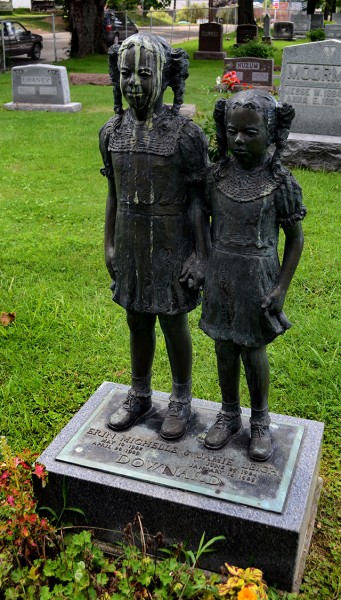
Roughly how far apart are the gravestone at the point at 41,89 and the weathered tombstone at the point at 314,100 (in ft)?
16.0

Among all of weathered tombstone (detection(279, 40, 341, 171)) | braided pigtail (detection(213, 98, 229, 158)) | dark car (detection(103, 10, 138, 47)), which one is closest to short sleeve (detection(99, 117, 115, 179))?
A: braided pigtail (detection(213, 98, 229, 158))

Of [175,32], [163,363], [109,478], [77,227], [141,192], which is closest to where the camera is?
[141,192]

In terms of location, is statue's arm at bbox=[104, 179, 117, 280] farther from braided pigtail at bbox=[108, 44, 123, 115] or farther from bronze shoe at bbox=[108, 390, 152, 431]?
bronze shoe at bbox=[108, 390, 152, 431]

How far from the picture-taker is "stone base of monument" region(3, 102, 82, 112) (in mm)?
12156

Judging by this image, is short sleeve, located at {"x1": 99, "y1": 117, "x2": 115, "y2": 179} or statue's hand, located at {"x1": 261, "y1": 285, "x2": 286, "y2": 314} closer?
→ statue's hand, located at {"x1": 261, "y1": 285, "x2": 286, "y2": 314}

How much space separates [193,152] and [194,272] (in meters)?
0.46

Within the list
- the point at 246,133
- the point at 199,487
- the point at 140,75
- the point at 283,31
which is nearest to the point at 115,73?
the point at 140,75

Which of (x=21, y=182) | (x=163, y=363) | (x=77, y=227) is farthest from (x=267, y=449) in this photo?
(x=21, y=182)

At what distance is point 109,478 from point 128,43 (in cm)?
170

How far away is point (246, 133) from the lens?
220 centimetres

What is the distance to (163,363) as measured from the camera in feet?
13.6

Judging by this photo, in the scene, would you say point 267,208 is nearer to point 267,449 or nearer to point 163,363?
point 267,449

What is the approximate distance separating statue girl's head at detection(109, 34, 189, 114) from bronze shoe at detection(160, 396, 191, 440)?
130cm

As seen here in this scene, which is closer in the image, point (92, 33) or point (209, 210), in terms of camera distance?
point (209, 210)
